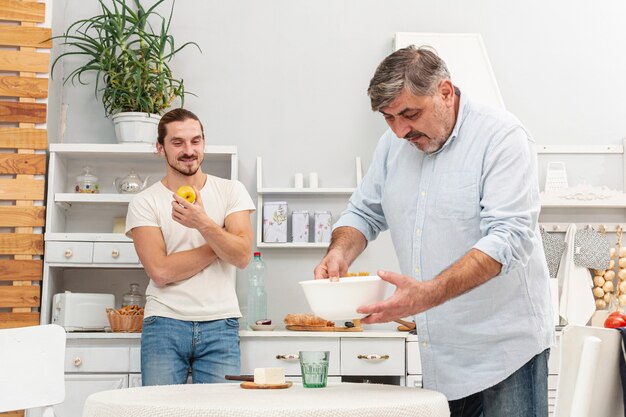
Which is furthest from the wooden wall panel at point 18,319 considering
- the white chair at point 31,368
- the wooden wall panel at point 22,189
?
the white chair at point 31,368

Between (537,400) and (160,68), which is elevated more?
(160,68)

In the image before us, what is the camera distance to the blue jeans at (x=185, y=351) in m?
2.96

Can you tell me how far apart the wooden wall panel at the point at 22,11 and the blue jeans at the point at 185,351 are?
1.68 m

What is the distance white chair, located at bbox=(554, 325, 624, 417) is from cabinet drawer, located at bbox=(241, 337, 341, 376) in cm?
201

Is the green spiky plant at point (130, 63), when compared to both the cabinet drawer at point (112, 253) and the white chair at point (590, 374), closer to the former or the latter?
the cabinet drawer at point (112, 253)

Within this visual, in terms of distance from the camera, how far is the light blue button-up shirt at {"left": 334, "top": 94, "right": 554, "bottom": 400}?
1870 mm

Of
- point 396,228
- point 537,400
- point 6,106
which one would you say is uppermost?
point 6,106

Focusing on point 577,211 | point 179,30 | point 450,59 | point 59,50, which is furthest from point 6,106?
point 577,211

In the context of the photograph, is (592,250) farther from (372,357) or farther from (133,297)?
(133,297)

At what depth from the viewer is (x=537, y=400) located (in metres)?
1.87

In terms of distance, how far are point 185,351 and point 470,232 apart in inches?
55.5

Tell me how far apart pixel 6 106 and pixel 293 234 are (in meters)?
1.44

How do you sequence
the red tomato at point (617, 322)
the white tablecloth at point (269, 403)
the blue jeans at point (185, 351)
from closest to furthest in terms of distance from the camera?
the white tablecloth at point (269, 403) → the red tomato at point (617, 322) → the blue jeans at point (185, 351)

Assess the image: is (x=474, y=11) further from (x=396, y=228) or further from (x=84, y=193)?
(x=396, y=228)
